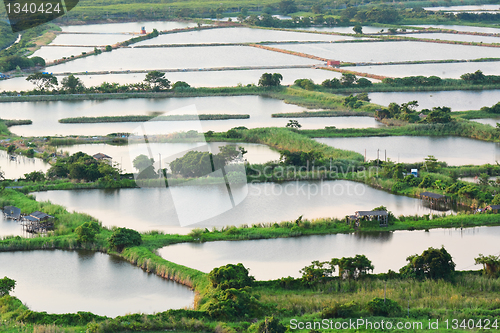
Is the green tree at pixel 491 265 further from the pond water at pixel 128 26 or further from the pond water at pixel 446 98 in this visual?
the pond water at pixel 128 26

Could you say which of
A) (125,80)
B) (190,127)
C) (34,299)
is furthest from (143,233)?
(125,80)

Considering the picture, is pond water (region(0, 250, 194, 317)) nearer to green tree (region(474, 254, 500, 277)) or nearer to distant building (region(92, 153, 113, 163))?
green tree (region(474, 254, 500, 277))

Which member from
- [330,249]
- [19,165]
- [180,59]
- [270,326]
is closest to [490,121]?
[330,249]

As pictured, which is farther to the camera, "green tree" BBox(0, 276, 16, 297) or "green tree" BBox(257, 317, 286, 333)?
"green tree" BBox(0, 276, 16, 297)

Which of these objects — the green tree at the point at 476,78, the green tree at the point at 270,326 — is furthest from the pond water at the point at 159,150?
the green tree at the point at 476,78

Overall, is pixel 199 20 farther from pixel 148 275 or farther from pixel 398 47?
pixel 148 275
